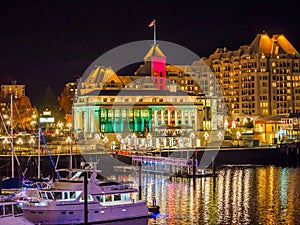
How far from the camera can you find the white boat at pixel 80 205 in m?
39.6

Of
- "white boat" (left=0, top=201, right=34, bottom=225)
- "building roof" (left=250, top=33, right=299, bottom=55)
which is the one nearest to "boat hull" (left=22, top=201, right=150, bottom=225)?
"white boat" (left=0, top=201, right=34, bottom=225)

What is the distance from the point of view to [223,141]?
11781cm

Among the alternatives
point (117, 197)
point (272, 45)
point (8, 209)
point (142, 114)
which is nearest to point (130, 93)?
point (142, 114)

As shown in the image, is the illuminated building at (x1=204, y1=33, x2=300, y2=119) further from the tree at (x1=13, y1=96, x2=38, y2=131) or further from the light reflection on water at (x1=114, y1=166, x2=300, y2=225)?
the light reflection on water at (x1=114, y1=166, x2=300, y2=225)

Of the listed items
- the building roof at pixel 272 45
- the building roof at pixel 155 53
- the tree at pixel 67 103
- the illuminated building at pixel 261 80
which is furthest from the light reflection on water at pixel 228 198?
the building roof at pixel 272 45

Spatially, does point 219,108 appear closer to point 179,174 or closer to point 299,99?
point 299,99

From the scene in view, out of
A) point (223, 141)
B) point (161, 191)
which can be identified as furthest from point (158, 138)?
point (161, 191)

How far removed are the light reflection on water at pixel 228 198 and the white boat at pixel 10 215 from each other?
10.1 metres

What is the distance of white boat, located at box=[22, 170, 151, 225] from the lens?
1560 inches

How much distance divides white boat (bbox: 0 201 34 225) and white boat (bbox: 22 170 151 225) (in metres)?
1.32

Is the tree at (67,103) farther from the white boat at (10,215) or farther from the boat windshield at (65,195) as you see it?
the white boat at (10,215)

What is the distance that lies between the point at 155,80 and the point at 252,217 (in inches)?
4608

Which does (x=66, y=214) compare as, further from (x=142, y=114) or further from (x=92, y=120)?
(x=142, y=114)

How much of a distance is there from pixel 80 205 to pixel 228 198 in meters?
19.9
